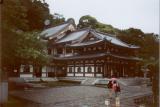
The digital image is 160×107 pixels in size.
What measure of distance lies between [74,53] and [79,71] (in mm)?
2827

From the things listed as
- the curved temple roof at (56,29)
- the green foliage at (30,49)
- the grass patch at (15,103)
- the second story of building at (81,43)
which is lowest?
the grass patch at (15,103)

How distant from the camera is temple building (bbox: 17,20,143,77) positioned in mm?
23688

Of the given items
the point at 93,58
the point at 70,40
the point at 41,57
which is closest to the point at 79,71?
the point at 93,58

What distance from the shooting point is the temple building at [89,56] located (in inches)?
933

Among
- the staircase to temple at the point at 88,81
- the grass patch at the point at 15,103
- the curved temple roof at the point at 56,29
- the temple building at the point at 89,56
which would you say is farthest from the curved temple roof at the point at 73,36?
the grass patch at the point at 15,103

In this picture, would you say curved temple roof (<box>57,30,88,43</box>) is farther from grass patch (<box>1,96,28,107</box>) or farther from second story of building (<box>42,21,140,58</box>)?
grass patch (<box>1,96,28,107</box>)

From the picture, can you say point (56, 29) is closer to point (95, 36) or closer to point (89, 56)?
point (95, 36)

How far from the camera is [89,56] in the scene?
24250mm

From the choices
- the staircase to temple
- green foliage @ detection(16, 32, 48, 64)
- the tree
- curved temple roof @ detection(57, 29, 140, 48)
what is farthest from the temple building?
the tree

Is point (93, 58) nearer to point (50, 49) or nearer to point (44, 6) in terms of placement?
point (50, 49)

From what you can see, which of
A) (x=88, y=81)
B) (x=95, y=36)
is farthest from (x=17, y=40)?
(x=95, y=36)

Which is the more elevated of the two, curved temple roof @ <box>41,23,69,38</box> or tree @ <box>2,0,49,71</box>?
curved temple roof @ <box>41,23,69,38</box>

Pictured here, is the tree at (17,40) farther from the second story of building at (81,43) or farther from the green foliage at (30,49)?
the second story of building at (81,43)

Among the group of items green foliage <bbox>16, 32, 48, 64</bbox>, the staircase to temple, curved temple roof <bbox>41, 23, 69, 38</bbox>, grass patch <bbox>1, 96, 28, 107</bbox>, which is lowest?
grass patch <bbox>1, 96, 28, 107</bbox>
